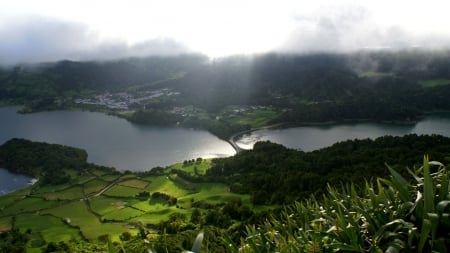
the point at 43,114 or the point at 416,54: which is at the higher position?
the point at 416,54

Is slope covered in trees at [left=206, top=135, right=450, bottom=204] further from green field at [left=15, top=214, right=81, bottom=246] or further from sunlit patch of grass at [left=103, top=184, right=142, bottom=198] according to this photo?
green field at [left=15, top=214, right=81, bottom=246]

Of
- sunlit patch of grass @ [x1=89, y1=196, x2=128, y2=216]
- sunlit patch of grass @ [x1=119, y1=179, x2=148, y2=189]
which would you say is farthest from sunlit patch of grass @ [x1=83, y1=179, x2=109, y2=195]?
sunlit patch of grass @ [x1=89, y1=196, x2=128, y2=216]

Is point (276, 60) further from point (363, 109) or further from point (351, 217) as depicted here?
point (351, 217)

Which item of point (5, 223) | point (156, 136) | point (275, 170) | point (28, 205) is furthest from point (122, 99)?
point (5, 223)

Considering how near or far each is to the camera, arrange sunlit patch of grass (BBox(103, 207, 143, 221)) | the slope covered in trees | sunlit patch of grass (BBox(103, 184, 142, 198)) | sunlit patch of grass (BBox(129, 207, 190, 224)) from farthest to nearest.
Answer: sunlit patch of grass (BBox(103, 184, 142, 198)) → sunlit patch of grass (BBox(103, 207, 143, 221)) → the slope covered in trees → sunlit patch of grass (BBox(129, 207, 190, 224))

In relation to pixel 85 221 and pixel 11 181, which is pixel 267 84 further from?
pixel 85 221

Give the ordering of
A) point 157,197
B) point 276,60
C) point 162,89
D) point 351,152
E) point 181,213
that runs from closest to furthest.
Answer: point 181,213
point 157,197
point 351,152
point 162,89
point 276,60

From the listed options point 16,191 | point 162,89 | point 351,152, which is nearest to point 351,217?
point 351,152
